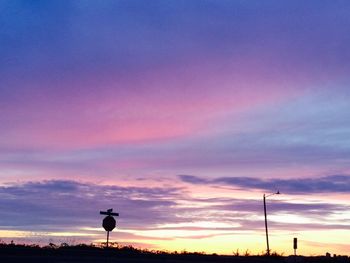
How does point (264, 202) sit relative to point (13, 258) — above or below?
above

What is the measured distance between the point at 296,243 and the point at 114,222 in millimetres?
13005

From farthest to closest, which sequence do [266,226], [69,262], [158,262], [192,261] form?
[266,226] → [192,261] → [158,262] → [69,262]

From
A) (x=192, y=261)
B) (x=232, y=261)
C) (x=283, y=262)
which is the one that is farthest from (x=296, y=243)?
(x=192, y=261)

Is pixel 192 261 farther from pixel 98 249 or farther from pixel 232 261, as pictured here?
pixel 98 249

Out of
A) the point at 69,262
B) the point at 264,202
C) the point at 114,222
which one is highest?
the point at 264,202

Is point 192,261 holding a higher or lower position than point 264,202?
lower

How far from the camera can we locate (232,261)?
1467 inches

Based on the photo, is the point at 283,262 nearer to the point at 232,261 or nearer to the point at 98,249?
the point at 232,261

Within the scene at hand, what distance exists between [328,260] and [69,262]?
872 inches

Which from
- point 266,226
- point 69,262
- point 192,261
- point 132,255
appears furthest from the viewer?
point 266,226

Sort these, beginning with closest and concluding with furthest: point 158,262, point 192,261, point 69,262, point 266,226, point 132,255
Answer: point 69,262
point 158,262
point 192,261
point 132,255
point 266,226

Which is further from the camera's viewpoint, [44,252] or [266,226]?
[266,226]

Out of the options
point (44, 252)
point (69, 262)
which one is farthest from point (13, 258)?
point (44, 252)

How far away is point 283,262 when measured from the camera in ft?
129
